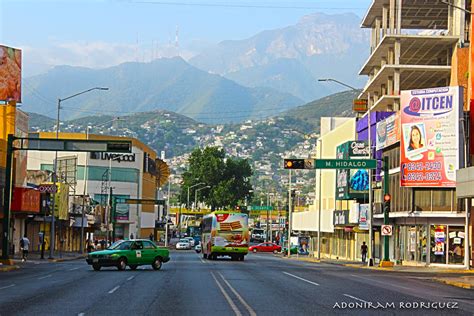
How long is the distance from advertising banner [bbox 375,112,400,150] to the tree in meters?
105

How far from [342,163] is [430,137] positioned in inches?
305

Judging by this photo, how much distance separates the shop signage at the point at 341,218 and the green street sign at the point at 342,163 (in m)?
28.4

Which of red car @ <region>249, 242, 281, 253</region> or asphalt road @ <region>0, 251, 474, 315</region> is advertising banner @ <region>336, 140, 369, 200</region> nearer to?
red car @ <region>249, 242, 281, 253</region>

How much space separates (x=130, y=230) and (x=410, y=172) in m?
75.6

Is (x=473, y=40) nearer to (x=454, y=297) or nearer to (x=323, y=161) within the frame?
(x=323, y=161)

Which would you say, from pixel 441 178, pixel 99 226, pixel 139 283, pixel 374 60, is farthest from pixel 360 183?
pixel 139 283

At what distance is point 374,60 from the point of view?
92.8 m

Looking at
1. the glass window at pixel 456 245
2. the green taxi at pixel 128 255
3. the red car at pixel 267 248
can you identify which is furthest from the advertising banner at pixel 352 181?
the green taxi at pixel 128 255

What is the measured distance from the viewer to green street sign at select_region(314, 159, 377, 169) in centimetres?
5741

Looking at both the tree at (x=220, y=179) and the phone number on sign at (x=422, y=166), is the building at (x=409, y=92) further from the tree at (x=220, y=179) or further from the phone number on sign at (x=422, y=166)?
the tree at (x=220, y=179)

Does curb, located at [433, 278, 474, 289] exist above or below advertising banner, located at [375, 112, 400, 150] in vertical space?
below

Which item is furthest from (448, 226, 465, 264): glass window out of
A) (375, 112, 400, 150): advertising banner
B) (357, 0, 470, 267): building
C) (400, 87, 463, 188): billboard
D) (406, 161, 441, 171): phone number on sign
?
(375, 112, 400, 150): advertising banner

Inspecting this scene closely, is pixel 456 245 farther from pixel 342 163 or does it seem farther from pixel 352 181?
pixel 352 181

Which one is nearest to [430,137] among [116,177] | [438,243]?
[438,243]
